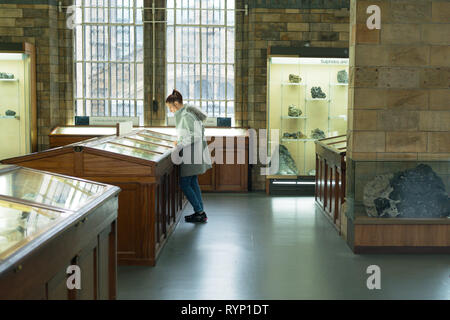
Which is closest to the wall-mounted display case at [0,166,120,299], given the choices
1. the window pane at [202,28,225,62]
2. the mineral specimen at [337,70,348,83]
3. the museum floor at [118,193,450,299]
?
the museum floor at [118,193,450,299]

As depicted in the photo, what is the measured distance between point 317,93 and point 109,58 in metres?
4.29

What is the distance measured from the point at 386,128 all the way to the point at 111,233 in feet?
12.0

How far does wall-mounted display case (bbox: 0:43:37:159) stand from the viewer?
10836mm

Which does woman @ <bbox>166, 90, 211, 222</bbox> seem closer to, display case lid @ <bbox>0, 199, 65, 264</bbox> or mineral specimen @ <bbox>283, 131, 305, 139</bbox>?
mineral specimen @ <bbox>283, 131, 305, 139</bbox>

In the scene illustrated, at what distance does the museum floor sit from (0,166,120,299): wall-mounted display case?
3.87 feet

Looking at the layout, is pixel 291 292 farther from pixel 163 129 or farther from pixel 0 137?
pixel 0 137

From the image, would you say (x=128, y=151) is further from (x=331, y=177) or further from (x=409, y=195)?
(x=331, y=177)

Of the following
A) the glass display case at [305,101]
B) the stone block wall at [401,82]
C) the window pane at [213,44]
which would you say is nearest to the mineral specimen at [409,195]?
the stone block wall at [401,82]

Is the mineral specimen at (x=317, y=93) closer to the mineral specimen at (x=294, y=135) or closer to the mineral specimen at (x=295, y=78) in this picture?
the mineral specimen at (x=295, y=78)

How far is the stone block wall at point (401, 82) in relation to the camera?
6395mm

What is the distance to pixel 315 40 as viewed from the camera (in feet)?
36.1

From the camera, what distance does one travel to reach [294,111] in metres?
10.6

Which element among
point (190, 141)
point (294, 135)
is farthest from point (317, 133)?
point (190, 141)

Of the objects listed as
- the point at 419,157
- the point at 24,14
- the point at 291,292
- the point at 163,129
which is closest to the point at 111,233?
the point at 291,292
